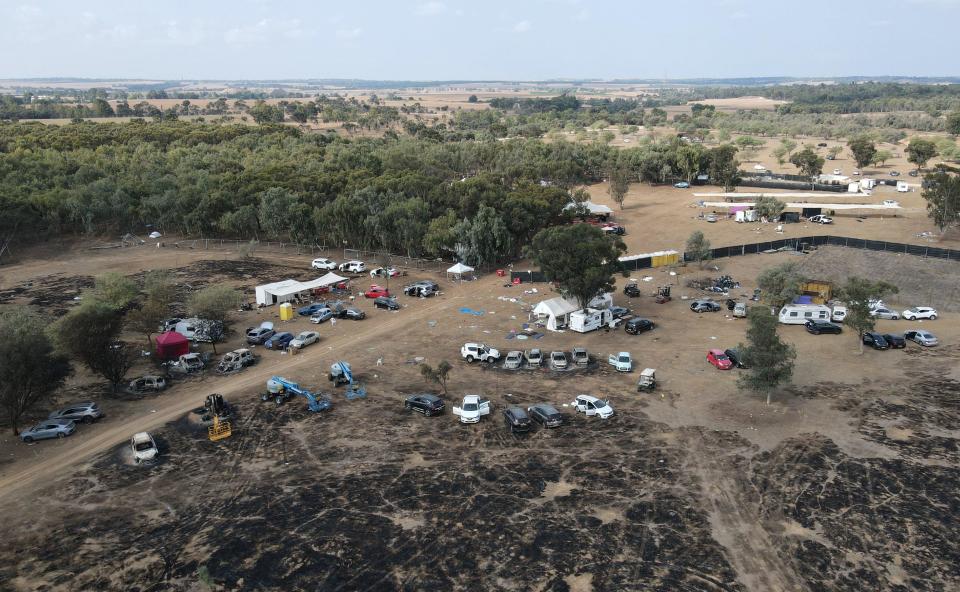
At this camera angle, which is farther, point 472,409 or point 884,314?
point 884,314

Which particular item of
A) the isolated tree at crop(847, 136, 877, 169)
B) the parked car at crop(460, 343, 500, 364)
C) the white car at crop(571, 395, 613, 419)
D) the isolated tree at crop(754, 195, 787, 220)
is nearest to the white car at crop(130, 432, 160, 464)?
the parked car at crop(460, 343, 500, 364)

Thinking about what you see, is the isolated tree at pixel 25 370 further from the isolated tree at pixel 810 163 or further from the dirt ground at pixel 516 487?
the isolated tree at pixel 810 163

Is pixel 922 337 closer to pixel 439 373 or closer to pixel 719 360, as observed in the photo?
pixel 719 360

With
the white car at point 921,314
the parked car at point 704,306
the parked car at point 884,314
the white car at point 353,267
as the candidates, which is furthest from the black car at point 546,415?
the white car at point 353,267

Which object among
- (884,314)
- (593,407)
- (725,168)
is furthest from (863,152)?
(593,407)

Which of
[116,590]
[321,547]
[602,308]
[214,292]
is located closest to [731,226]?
[602,308]

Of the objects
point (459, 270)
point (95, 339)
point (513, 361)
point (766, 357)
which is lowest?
point (459, 270)
